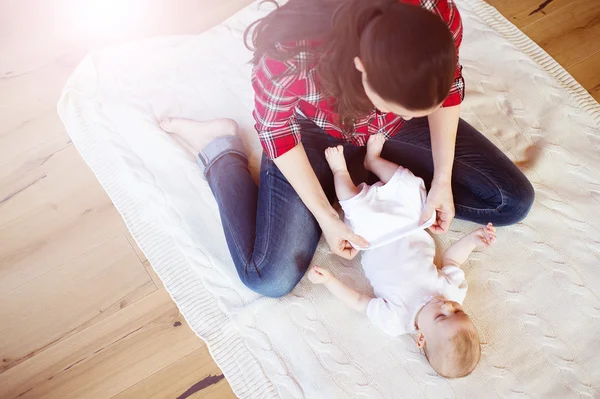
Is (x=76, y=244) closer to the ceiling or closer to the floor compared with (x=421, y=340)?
closer to the ceiling

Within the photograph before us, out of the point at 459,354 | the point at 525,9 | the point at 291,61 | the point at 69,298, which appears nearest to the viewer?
the point at 291,61

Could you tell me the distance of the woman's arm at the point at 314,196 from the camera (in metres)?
0.93

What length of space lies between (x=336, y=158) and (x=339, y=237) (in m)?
0.17

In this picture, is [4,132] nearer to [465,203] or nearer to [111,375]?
[111,375]

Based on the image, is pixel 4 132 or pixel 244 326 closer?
pixel 244 326

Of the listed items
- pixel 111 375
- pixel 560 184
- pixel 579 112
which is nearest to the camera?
pixel 111 375

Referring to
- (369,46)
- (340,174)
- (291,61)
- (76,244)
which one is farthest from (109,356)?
(369,46)

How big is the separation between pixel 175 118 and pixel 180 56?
0.25 metres

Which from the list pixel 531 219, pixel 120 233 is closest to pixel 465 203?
pixel 531 219

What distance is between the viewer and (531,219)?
3.69ft

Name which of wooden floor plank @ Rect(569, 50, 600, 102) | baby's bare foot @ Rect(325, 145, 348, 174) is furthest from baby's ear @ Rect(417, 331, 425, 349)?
wooden floor plank @ Rect(569, 50, 600, 102)

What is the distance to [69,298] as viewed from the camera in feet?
3.74

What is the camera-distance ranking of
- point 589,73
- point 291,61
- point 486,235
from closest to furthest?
point 291,61 → point 486,235 → point 589,73

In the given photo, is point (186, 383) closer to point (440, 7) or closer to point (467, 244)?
point (467, 244)
